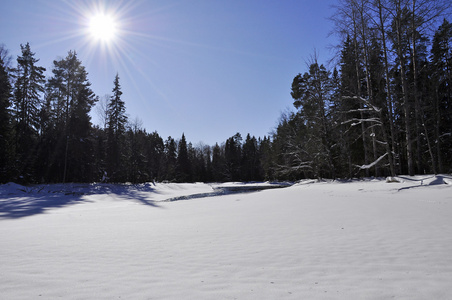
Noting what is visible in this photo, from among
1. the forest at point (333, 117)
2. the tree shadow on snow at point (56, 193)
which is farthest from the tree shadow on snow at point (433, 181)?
the tree shadow on snow at point (56, 193)

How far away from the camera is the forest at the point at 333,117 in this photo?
15.3 meters

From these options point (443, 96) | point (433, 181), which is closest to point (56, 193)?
point (433, 181)

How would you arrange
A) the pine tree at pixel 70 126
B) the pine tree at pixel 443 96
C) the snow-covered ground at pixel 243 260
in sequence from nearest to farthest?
the snow-covered ground at pixel 243 260, the pine tree at pixel 443 96, the pine tree at pixel 70 126

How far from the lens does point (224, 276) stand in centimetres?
313

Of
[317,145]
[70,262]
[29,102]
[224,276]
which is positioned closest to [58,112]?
[29,102]

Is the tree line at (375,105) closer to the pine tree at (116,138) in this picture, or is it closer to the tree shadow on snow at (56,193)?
the tree shadow on snow at (56,193)

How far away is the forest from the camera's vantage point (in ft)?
50.1

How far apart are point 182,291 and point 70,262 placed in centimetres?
226

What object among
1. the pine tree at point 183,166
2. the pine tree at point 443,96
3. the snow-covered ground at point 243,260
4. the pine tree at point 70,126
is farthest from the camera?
the pine tree at point 183,166

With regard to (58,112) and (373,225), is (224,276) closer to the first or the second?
(373,225)

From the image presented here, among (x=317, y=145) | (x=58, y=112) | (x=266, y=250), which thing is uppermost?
(x=58, y=112)

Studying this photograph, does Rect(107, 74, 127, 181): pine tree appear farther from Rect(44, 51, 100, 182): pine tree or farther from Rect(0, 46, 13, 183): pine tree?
Rect(0, 46, 13, 183): pine tree

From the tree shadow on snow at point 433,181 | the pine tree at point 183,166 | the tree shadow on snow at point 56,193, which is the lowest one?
the tree shadow on snow at point 56,193

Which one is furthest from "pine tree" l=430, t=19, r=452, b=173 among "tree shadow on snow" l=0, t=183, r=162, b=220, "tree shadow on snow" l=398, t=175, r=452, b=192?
"tree shadow on snow" l=0, t=183, r=162, b=220
